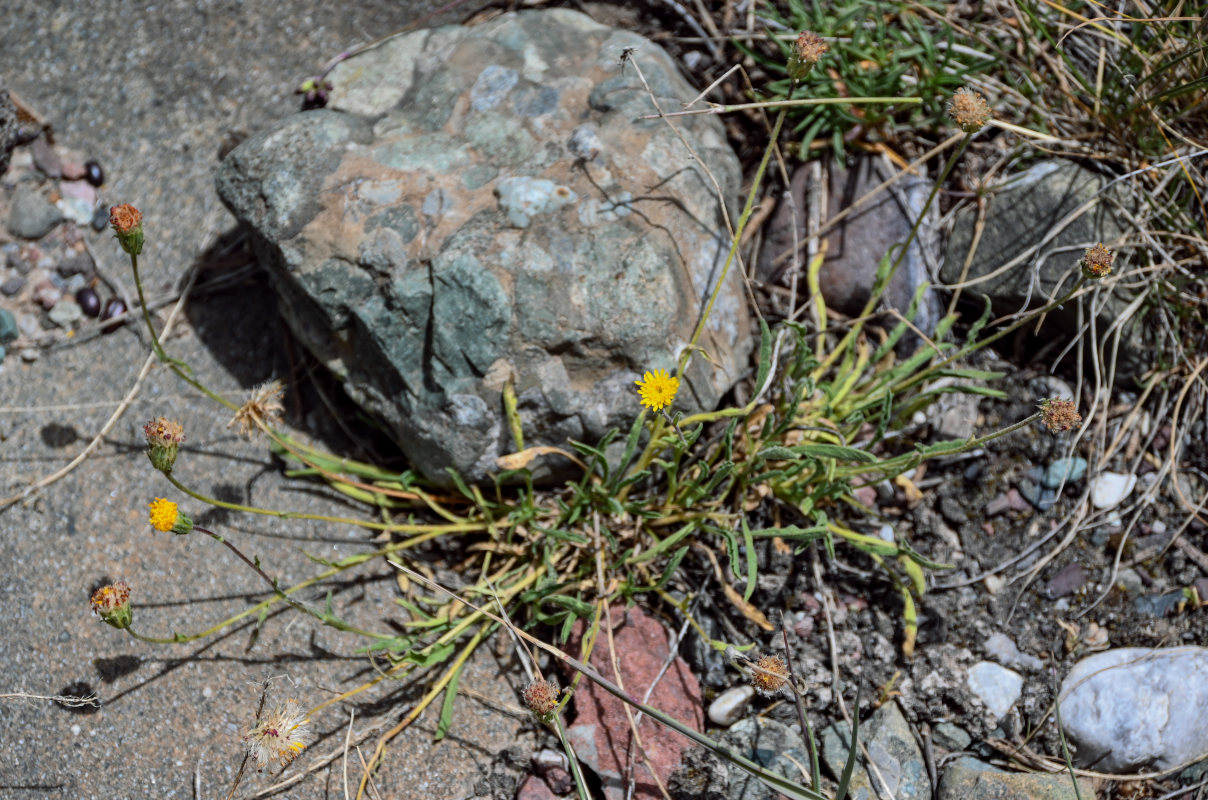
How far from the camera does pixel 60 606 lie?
91.4 inches

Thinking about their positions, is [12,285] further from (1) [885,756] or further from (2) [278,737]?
(1) [885,756]

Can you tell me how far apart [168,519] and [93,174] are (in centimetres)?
143

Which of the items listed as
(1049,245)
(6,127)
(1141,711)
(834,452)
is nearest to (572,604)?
(834,452)

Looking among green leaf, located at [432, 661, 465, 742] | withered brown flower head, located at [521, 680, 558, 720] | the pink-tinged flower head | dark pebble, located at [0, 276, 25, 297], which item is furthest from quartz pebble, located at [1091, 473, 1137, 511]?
dark pebble, located at [0, 276, 25, 297]

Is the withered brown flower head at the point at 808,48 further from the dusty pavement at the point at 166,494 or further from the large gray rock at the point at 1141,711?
the large gray rock at the point at 1141,711

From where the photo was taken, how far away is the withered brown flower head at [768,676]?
194cm

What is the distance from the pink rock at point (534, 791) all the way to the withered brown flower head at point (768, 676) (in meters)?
0.71

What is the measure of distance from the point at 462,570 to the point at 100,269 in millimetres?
1577

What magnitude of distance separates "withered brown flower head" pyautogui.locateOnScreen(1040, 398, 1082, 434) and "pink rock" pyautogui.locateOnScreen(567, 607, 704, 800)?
1.19 meters

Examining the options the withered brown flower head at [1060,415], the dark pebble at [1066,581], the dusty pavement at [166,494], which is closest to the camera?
the withered brown flower head at [1060,415]

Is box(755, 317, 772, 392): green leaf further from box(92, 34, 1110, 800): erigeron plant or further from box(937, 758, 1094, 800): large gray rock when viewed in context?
box(937, 758, 1094, 800): large gray rock

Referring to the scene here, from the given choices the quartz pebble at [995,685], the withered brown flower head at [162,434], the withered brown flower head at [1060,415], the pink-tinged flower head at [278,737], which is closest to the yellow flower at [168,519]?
the withered brown flower head at [162,434]

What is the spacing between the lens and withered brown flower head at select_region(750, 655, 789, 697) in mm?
1941

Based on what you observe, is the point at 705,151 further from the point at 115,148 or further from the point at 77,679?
A: the point at 77,679
